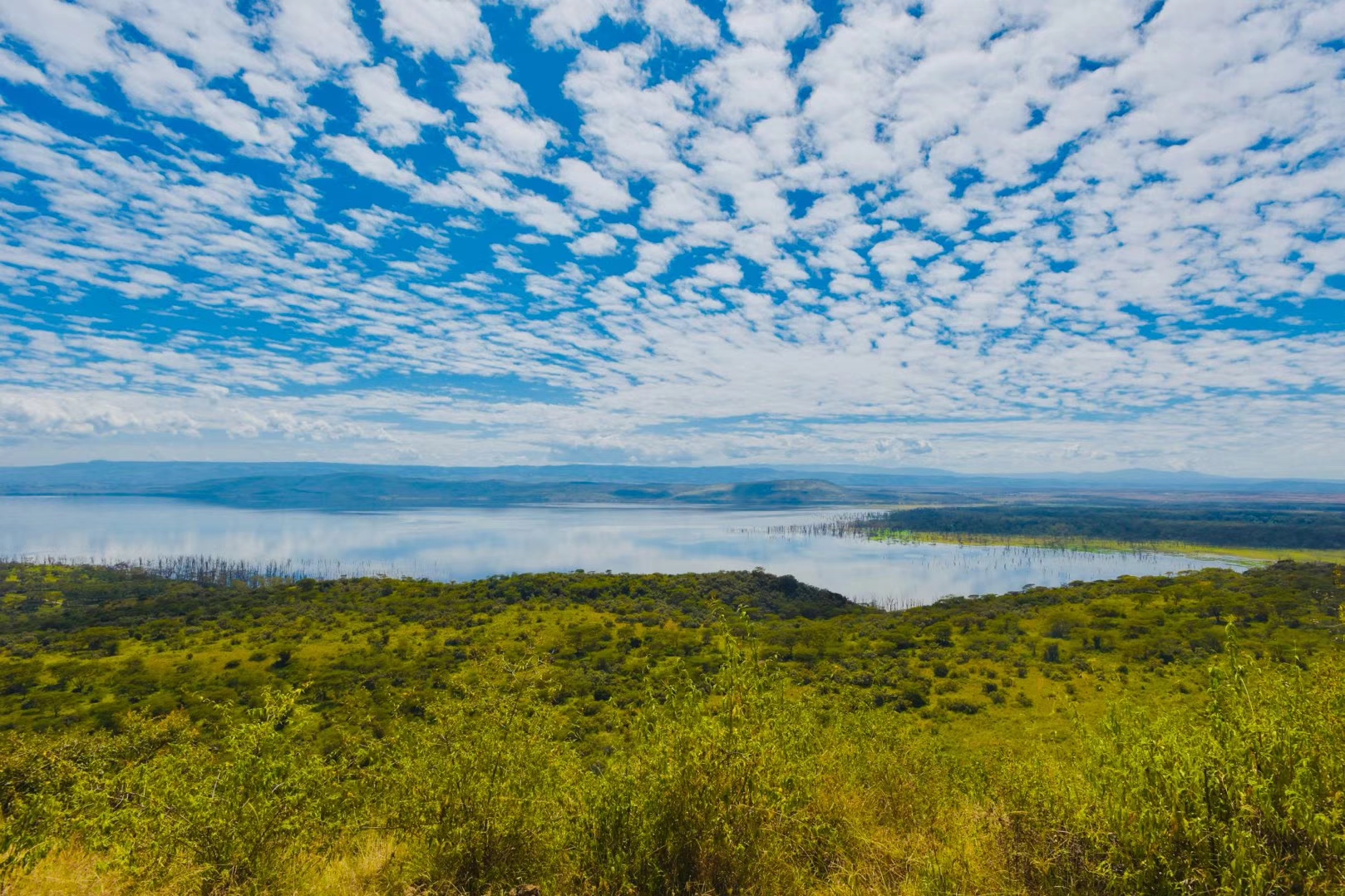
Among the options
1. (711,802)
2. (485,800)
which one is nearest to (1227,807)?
(711,802)

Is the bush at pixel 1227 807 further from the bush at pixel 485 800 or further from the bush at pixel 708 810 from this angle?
the bush at pixel 485 800

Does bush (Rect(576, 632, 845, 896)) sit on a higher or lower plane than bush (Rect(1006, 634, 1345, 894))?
lower

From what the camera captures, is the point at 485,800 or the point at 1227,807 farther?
the point at 485,800

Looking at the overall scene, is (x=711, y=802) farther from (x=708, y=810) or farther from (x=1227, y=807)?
(x=1227, y=807)

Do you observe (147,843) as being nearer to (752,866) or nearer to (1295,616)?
(752,866)

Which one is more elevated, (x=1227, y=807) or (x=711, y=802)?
(x=1227, y=807)

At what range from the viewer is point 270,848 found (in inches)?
392

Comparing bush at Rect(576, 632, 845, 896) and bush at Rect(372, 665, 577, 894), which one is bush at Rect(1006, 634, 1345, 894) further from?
bush at Rect(372, 665, 577, 894)

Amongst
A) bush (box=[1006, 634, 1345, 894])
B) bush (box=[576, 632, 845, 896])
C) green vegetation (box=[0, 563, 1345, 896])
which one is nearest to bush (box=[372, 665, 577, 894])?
green vegetation (box=[0, 563, 1345, 896])

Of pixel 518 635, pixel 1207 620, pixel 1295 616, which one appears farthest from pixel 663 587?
pixel 1295 616

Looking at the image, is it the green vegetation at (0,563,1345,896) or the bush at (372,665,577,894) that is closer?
the green vegetation at (0,563,1345,896)

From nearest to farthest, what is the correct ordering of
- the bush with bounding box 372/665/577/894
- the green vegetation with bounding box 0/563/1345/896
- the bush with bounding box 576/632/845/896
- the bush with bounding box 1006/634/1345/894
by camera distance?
1. the bush with bounding box 1006/634/1345/894
2. the green vegetation with bounding box 0/563/1345/896
3. the bush with bounding box 576/632/845/896
4. the bush with bounding box 372/665/577/894

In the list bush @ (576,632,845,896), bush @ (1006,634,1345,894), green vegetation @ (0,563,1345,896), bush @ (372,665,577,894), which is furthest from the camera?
bush @ (372,665,577,894)

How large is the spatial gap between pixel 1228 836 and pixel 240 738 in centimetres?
1355
